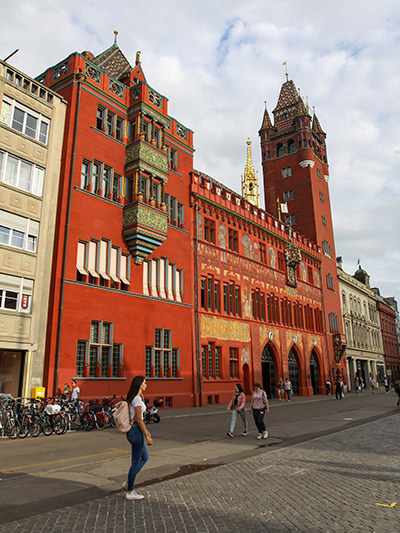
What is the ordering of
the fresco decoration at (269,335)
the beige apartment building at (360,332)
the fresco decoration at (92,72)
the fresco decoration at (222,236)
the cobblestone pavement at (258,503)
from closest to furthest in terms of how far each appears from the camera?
the cobblestone pavement at (258,503) < the fresco decoration at (92,72) < the fresco decoration at (222,236) < the fresco decoration at (269,335) < the beige apartment building at (360,332)

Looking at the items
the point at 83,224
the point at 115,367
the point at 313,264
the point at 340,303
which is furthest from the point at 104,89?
the point at 340,303

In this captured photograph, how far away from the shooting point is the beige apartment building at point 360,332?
58.8 m

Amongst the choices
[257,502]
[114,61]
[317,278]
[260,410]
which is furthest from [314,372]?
[257,502]

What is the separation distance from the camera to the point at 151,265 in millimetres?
26406

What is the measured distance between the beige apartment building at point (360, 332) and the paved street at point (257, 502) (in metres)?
49.7

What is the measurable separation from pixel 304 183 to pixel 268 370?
88.0 ft

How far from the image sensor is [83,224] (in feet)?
74.1

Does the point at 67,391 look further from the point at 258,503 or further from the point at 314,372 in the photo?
the point at 314,372

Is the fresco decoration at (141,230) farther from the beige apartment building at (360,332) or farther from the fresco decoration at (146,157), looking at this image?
the beige apartment building at (360,332)

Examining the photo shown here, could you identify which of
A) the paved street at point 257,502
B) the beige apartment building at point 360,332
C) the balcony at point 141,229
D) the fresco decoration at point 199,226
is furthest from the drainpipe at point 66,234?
the beige apartment building at point 360,332

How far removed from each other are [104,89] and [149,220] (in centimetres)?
837

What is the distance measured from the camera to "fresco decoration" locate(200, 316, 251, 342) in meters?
29.8

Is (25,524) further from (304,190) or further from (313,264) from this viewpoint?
(304,190)

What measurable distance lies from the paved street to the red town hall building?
541 inches
